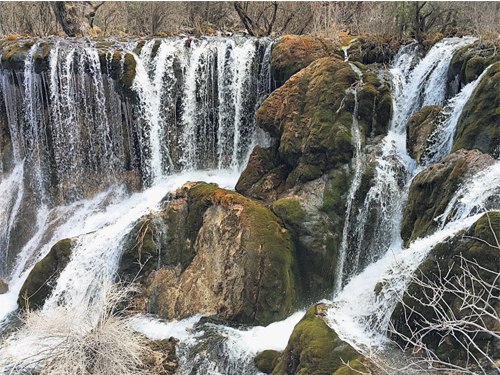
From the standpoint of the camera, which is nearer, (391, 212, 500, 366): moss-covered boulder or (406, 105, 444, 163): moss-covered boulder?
(391, 212, 500, 366): moss-covered boulder

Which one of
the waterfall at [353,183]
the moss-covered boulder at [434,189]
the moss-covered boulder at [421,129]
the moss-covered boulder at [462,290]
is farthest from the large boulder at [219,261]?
the moss-covered boulder at [421,129]

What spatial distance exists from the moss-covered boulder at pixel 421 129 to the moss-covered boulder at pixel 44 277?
799cm

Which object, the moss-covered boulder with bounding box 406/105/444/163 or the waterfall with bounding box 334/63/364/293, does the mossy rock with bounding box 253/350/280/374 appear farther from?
the moss-covered boulder with bounding box 406/105/444/163

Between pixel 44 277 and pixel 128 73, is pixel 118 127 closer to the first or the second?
pixel 128 73

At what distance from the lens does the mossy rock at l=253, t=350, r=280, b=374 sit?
659 cm

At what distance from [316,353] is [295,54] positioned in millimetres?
8280

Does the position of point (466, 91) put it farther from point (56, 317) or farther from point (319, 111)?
point (56, 317)

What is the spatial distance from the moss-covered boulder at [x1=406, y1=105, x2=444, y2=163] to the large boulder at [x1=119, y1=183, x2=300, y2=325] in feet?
10.4

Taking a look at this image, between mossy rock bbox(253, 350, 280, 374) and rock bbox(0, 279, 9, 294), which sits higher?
mossy rock bbox(253, 350, 280, 374)

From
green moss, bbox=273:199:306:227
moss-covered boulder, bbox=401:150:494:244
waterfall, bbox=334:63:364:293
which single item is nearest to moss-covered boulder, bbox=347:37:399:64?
waterfall, bbox=334:63:364:293

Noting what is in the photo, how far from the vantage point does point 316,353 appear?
5.48 m

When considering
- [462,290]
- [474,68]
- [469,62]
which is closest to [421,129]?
[474,68]

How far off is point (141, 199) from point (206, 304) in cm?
482

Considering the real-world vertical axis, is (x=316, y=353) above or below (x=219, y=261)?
above
